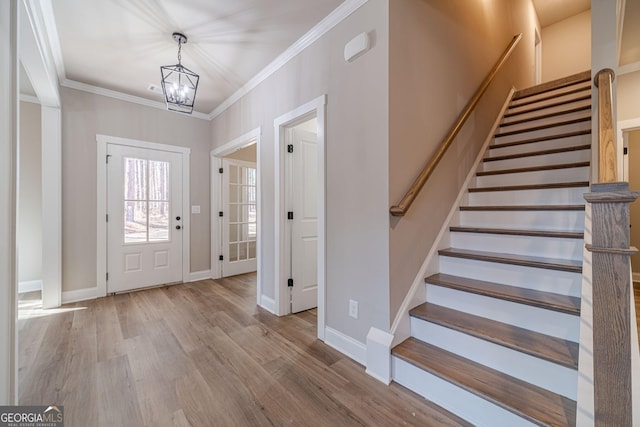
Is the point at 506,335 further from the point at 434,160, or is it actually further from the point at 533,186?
the point at 533,186

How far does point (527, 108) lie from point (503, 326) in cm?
302

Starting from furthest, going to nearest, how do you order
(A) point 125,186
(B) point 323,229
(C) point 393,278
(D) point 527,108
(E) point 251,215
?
(E) point 251,215
(A) point 125,186
(D) point 527,108
(B) point 323,229
(C) point 393,278

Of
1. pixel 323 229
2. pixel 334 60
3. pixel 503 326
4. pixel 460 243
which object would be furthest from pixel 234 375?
pixel 334 60

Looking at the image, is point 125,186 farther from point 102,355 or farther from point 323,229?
point 323,229

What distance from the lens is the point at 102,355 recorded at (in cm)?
209

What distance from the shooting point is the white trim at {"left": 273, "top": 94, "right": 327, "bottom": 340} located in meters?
2.27

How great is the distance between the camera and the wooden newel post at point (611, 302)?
2.56 ft

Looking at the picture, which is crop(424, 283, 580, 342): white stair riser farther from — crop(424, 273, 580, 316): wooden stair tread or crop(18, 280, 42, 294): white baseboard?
crop(18, 280, 42, 294): white baseboard

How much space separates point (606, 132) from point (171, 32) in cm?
323

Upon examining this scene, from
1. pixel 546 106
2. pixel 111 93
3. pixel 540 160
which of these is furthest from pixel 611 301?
pixel 111 93

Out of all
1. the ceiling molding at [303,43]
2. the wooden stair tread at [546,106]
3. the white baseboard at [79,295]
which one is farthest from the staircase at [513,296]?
the white baseboard at [79,295]

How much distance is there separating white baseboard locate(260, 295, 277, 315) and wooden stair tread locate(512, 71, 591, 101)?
4251mm

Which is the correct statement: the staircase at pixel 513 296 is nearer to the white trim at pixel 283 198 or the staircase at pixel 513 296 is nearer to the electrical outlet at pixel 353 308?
the electrical outlet at pixel 353 308

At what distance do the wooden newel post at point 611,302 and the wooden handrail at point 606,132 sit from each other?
1.80ft
